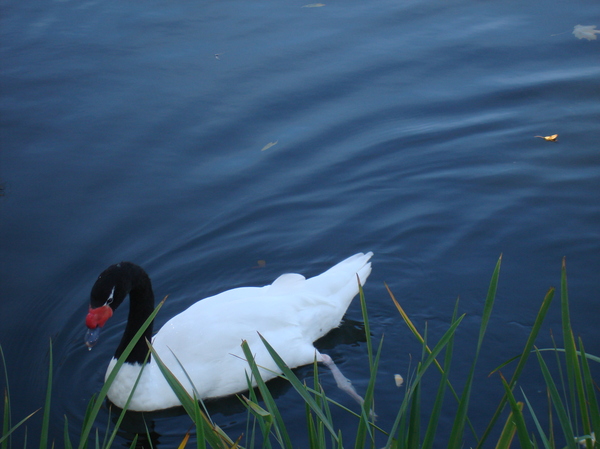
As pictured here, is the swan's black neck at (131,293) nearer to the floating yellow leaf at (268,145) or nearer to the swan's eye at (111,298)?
the swan's eye at (111,298)

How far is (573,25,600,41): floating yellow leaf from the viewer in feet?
26.8

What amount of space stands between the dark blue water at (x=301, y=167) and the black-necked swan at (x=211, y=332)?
7.7 inches

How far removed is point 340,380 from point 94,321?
1503 millimetres

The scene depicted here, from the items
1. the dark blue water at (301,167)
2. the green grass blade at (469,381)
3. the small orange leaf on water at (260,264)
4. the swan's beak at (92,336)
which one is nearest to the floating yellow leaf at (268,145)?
the dark blue water at (301,167)

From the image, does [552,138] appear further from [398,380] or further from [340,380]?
[340,380]

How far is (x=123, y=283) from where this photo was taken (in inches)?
153

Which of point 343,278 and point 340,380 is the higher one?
point 343,278

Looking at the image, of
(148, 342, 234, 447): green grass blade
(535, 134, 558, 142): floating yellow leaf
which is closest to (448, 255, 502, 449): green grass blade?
(148, 342, 234, 447): green grass blade

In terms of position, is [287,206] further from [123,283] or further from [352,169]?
[123,283]

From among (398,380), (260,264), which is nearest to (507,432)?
(398,380)

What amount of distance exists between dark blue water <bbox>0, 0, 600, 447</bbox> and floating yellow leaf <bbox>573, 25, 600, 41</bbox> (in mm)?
144

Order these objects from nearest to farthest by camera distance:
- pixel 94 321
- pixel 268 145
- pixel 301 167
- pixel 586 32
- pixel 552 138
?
1. pixel 94 321
2. pixel 301 167
3. pixel 552 138
4. pixel 268 145
5. pixel 586 32

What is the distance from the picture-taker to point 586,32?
325 inches

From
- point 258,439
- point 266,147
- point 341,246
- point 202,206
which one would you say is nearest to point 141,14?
point 266,147
